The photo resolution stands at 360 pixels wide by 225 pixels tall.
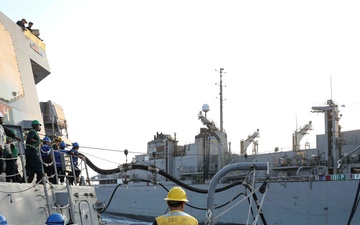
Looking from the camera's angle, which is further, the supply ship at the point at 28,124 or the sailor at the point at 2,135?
the sailor at the point at 2,135

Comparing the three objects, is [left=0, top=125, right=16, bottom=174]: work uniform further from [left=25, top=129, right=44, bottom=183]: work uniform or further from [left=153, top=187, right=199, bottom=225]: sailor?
[left=153, top=187, right=199, bottom=225]: sailor

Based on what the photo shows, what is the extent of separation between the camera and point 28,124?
31.2 ft

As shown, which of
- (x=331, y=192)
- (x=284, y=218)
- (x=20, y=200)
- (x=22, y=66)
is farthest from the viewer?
(x=284, y=218)

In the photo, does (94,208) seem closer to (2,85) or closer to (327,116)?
(2,85)

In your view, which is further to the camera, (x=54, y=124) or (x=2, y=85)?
(x=54, y=124)

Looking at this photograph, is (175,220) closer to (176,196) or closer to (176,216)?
(176,216)

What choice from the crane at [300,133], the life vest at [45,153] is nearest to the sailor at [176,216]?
the life vest at [45,153]

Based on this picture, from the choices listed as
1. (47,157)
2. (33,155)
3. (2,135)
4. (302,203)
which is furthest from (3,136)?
(302,203)

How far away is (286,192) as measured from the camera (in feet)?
81.8

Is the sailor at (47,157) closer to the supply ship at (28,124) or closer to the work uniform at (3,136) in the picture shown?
the supply ship at (28,124)

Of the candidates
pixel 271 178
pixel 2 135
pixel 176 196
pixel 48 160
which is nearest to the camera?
pixel 176 196

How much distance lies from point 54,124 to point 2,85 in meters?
3.70

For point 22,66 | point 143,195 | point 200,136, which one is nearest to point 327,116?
point 200,136

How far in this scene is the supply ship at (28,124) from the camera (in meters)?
6.51
